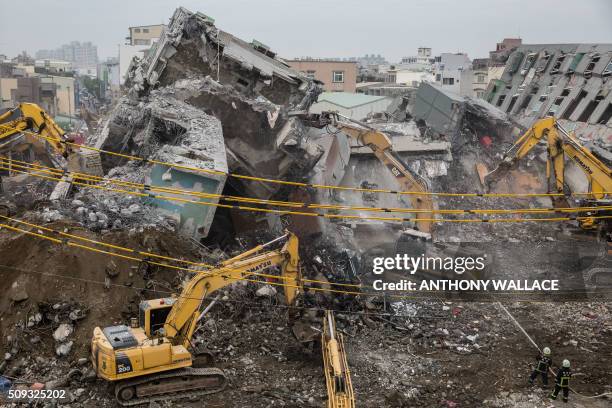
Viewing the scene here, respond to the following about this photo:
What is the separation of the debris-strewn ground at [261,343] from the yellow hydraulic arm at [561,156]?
16.5 feet

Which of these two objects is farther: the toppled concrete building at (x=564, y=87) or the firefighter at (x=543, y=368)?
the toppled concrete building at (x=564, y=87)

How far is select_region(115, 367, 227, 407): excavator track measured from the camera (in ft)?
34.3

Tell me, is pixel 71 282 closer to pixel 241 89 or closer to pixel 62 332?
pixel 62 332

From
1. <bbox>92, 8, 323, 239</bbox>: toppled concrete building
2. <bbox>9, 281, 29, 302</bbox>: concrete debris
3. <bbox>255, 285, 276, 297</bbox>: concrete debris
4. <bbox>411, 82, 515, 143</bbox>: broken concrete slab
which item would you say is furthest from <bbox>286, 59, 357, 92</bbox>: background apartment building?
<bbox>9, 281, 29, 302</bbox>: concrete debris

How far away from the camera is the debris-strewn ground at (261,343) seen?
11.3 m

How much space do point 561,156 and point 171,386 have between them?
13.3 metres

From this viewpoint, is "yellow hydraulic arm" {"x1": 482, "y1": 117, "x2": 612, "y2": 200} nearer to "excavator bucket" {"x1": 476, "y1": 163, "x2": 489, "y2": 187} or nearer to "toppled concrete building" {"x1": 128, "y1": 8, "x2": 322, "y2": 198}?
"toppled concrete building" {"x1": 128, "y1": 8, "x2": 322, "y2": 198}

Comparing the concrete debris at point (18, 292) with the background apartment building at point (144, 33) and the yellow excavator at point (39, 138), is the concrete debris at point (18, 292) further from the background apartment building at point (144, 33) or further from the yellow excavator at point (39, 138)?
the background apartment building at point (144, 33)

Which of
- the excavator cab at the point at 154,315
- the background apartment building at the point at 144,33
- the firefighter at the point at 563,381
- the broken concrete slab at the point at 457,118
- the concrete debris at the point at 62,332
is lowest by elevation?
the firefighter at the point at 563,381

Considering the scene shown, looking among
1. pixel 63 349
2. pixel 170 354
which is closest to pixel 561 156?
pixel 170 354

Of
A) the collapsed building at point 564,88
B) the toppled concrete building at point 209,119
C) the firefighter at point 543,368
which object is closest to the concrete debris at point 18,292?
the toppled concrete building at point 209,119

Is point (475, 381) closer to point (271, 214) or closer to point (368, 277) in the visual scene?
point (368, 277)

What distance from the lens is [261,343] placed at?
42.1ft

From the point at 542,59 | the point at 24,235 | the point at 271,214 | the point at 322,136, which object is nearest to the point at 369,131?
the point at 322,136
